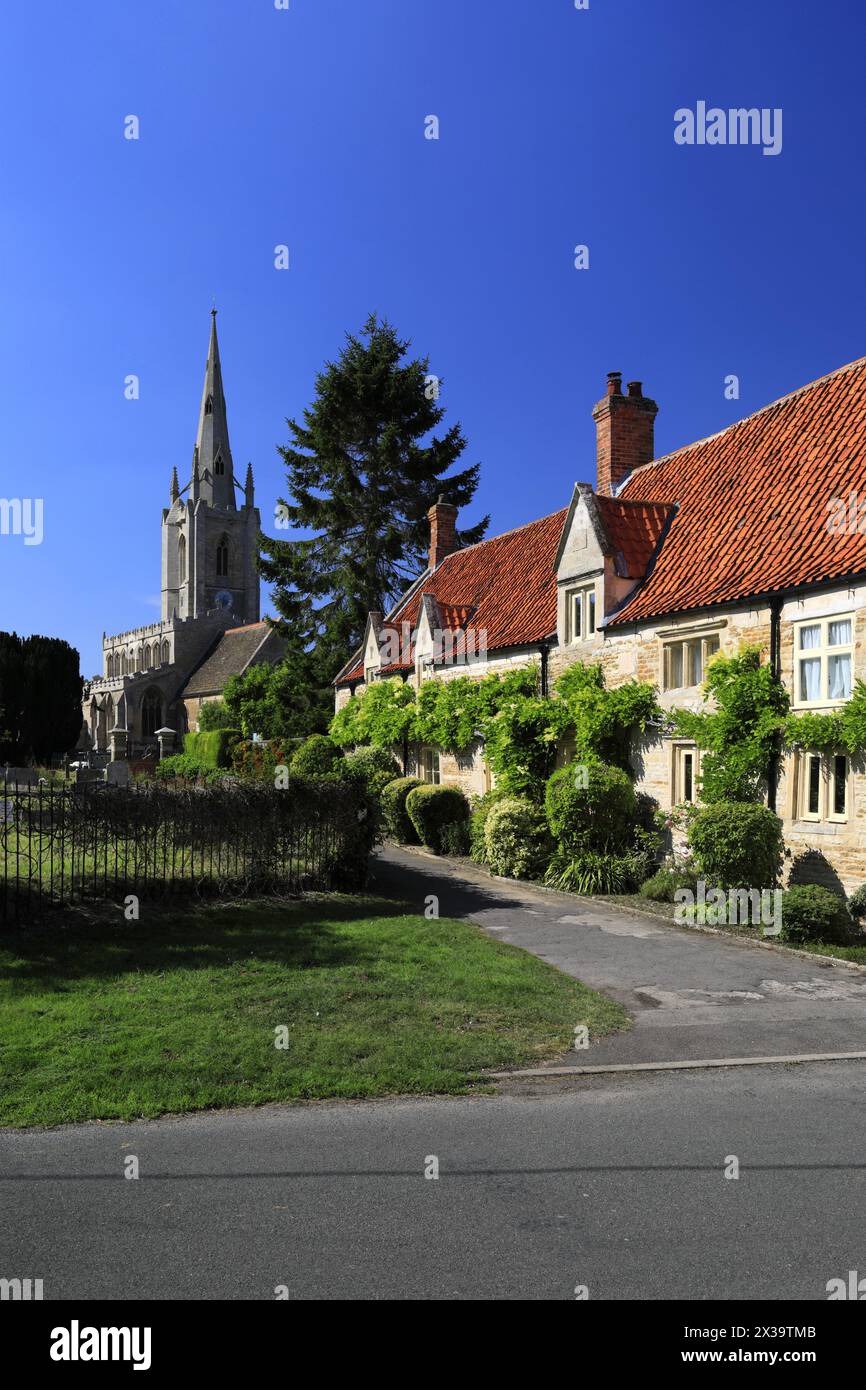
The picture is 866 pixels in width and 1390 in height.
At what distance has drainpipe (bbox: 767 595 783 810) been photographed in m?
14.9

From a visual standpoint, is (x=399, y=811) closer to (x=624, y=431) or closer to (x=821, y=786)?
(x=624, y=431)

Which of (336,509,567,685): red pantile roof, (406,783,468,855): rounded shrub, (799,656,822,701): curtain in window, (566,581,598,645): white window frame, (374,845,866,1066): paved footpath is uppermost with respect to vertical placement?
(336,509,567,685): red pantile roof

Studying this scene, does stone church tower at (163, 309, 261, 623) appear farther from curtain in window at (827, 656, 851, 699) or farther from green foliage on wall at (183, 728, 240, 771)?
curtain in window at (827, 656, 851, 699)

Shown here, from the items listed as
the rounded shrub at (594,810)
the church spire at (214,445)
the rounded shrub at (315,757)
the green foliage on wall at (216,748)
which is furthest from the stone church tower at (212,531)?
the rounded shrub at (594,810)

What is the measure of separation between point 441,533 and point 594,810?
62.2ft

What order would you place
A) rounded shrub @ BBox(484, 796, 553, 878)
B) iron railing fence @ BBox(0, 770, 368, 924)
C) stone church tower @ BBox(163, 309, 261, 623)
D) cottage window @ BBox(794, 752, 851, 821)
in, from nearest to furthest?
iron railing fence @ BBox(0, 770, 368, 924)
cottage window @ BBox(794, 752, 851, 821)
rounded shrub @ BBox(484, 796, 553, 878)
stone church tower @ BBox(163, 309, 261, 623)

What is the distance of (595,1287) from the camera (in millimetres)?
4344

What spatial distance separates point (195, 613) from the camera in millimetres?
89438

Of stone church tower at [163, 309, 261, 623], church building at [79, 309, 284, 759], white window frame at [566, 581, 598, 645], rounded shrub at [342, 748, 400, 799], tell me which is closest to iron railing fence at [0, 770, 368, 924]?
white window frame at [566, 581, 598, 645]

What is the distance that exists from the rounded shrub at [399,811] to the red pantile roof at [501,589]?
14.5ft

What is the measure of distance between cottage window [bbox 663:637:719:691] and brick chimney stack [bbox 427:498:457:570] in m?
17.6

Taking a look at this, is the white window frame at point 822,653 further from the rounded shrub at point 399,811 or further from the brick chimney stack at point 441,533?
the brick chimney stack at point 441,533

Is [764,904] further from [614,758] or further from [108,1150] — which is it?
[108,1150]

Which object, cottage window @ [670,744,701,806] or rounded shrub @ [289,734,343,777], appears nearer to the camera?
cottage window @ [670,744,701,806]
